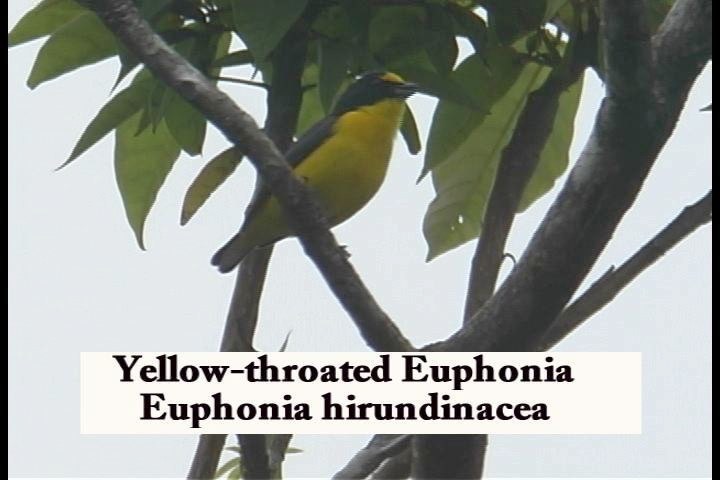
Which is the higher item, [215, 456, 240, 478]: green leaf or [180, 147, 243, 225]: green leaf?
[180, 147, 243, 225]: green leaf

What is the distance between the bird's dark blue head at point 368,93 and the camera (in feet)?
11.3

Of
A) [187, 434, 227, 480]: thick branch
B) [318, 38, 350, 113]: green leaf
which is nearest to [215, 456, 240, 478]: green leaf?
[187, 434, 227, 480]: thick branch

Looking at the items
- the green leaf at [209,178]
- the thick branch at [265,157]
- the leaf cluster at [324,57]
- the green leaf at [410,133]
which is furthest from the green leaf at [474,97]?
the thick branch at [265,157]

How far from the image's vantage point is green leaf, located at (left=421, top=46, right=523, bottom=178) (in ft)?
8.79

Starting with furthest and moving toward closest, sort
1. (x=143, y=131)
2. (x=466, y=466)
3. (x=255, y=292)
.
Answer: (x=143, y=131) < (x=255, y=292) < (x=466, y=466)

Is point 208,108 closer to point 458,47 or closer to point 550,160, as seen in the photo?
point 458,47

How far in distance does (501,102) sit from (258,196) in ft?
2.14

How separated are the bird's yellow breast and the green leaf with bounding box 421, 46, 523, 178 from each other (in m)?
0.92

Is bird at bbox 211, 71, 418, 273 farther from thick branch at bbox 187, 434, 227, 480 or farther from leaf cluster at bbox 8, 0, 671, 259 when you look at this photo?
thick branch at bbox 187, 434, 227, 480

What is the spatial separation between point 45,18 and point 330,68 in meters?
0.69

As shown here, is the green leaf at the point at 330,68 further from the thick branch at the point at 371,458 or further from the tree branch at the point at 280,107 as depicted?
the thick branch at the point at 371,458

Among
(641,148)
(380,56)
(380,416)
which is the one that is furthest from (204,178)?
(641,148)

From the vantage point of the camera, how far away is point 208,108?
81.3 inches

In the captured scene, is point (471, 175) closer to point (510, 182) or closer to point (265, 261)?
point (510, 182)
